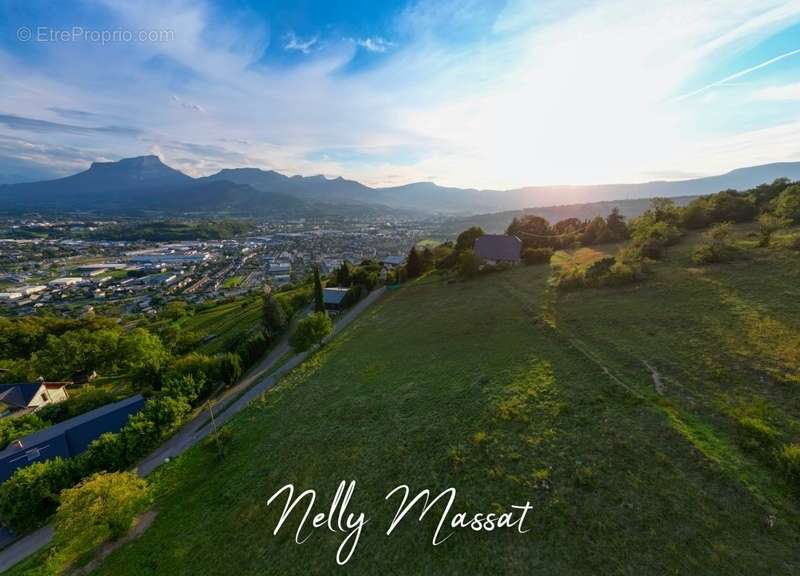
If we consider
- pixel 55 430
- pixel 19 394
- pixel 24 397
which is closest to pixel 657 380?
pixel 55 430

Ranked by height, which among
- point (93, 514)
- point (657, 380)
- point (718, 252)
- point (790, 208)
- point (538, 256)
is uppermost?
point (790, 208)

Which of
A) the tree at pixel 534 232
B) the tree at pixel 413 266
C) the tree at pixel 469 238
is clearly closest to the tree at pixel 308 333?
the tree at pixel 413 266

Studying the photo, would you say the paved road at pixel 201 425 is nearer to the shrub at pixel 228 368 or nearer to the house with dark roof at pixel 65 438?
the shrub at pixel 228 368

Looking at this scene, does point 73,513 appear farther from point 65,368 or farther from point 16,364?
point 16,364

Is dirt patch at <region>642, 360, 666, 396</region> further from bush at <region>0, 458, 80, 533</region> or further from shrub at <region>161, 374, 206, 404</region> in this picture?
shrub at <region>161, 374, 206, 404</region>

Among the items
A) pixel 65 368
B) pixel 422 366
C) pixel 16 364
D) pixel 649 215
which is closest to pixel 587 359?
pixel 422 366

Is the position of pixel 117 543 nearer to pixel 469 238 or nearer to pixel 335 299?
pixel 335 299
